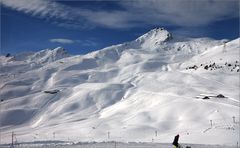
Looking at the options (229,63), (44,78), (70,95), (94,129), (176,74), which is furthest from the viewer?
(44,78)

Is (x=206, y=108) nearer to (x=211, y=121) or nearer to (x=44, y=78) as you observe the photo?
(x=211, y=121)

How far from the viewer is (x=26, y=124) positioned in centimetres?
9394

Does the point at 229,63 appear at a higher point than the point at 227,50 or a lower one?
lower

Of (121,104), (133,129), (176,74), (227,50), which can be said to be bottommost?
(133,129)

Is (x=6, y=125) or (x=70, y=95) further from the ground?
(x=70, y=95)

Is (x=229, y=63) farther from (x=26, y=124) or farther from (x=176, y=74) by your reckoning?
(x=26, y=124)

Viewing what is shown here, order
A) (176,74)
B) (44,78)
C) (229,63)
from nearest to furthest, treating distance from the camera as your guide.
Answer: (176,74) < (229,63) < (44,78)

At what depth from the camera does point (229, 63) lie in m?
144

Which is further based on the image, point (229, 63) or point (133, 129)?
point (229, 63)

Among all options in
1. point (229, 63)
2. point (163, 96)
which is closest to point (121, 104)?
point (163, 96)

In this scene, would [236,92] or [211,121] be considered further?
[236,92]

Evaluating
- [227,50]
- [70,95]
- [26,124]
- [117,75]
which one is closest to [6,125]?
[26,124]

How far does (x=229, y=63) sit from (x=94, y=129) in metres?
93.8

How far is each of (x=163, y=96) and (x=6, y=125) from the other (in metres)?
39.4
